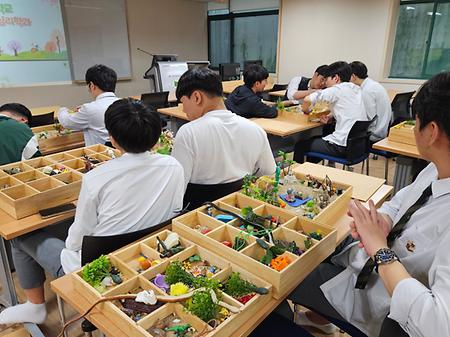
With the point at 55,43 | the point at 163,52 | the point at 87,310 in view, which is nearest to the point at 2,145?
the point at 87,310

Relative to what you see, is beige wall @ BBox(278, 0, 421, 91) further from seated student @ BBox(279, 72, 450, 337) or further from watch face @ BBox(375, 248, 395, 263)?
watch face @ BBox(375, 248, 395, 263)

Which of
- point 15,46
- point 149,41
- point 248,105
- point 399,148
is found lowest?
point 399,148

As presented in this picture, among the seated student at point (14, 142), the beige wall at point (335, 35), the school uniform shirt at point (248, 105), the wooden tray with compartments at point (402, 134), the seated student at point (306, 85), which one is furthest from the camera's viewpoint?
the beige wall at point (335, 35)

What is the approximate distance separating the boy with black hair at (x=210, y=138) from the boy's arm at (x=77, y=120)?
4.47ft

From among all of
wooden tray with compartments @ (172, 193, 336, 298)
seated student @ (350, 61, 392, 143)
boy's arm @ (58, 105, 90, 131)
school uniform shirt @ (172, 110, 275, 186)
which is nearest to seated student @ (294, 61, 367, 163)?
seated student @ (350, 61, 392, 143)

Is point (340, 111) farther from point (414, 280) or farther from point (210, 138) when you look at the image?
point (414, 280)

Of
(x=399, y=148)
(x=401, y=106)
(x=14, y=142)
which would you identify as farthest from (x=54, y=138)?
(x=401, y=106)

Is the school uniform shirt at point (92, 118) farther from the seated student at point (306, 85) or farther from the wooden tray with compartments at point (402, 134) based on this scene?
the seated student at point (306, 85)

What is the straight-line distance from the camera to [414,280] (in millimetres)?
938

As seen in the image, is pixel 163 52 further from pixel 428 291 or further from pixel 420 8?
pixel 428 291

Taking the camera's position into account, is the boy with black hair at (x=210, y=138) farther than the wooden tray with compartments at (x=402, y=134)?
No

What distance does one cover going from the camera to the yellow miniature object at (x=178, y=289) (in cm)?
101

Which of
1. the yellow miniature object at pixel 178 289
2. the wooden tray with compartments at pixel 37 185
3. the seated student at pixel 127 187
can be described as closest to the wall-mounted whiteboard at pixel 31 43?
the wooden tray with compartments at pixel 37 185

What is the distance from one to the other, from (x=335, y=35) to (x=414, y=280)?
251 inches
